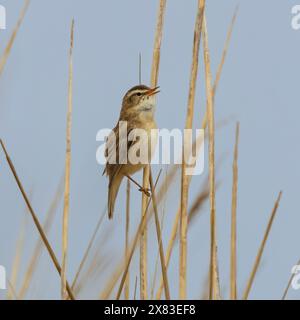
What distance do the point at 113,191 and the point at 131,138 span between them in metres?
0.39

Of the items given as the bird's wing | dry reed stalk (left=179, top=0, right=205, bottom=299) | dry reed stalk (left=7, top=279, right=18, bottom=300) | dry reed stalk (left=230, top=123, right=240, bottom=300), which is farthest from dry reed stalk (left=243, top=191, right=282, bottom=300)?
the bird's wing

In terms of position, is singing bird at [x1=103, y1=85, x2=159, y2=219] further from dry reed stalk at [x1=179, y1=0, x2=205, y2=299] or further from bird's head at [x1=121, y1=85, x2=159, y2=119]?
dry reed stalk at [x1=179, y1=0, x2=205, y2=299]

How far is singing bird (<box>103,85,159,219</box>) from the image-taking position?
193 inches

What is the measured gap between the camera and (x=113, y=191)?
5023 mm

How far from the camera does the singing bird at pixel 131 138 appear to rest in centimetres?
491

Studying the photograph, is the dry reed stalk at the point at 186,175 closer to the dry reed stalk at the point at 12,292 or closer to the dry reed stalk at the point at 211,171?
the dry reed stalk at the point at 211,171

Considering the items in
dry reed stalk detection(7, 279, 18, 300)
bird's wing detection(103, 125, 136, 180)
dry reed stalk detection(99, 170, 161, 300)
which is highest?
bird's wing detection(103, 125, 136, 180)

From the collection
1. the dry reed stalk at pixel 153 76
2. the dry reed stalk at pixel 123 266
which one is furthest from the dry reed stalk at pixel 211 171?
the dry reed stalk at pixel 123 266

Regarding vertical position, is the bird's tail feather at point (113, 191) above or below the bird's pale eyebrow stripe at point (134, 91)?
below

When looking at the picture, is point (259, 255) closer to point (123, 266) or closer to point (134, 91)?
point (123, 266)

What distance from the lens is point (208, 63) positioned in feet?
11.0

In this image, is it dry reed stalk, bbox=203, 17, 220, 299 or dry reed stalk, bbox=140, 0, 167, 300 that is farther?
dry reed stalk, bbox=140, 0, 167, 300
